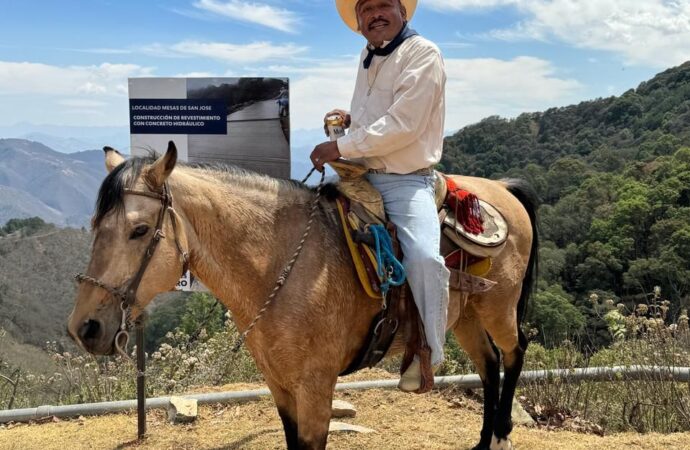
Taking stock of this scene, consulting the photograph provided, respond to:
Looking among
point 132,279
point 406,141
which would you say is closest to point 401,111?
point 406,141

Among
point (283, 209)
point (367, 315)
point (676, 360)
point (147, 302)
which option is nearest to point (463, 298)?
point (367, 315)

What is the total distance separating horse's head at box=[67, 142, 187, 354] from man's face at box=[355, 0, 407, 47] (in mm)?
1370

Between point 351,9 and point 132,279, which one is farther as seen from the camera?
point 351,9

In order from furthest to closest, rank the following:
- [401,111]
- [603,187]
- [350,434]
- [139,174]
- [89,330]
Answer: [603,187], [350,434], [401,111], [139,174], [89,330]

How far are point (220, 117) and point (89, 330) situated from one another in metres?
2.41

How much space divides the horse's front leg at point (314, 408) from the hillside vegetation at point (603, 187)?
10.1m

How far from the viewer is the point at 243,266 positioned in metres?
2.66

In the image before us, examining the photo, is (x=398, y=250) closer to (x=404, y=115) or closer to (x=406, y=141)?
(x=406, y=141)

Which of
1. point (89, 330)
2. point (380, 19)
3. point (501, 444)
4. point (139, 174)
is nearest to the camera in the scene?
point (89, 330)

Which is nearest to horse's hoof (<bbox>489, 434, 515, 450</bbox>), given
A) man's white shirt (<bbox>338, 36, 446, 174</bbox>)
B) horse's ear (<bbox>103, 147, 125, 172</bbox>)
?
man's white shirt (<bbox>338, 36, 446, 174</bbox>)

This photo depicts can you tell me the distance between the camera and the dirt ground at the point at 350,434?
14.3ft

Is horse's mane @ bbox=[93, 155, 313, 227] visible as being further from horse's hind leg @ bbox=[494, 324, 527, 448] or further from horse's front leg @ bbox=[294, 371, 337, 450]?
horse's hind leg @ bbox=[494, 324, 527, 448]

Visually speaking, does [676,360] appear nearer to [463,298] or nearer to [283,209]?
[463,298]

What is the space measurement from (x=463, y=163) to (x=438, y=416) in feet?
164
